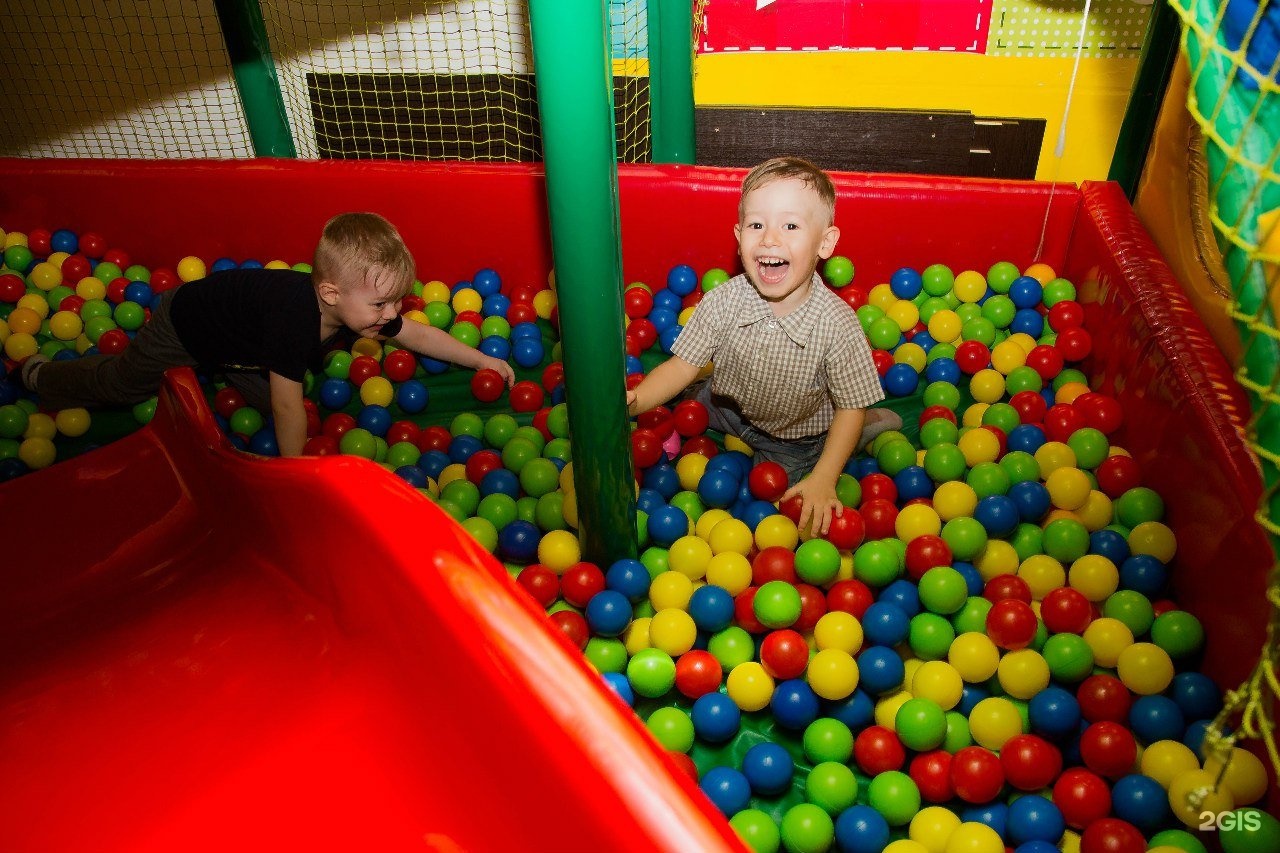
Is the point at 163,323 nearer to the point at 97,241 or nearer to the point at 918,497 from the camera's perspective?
the point at 97,241

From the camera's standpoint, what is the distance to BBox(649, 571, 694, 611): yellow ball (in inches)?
55.9

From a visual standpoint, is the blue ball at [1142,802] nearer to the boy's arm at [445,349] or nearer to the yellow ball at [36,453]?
the boy's arm at [445,349]

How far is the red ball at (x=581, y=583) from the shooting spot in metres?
1.42

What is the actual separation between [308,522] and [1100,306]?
4.95 ft

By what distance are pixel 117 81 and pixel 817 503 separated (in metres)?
3.12

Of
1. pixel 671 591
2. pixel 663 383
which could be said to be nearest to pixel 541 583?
pixel 671 591

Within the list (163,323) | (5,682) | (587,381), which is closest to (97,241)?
(163,323)

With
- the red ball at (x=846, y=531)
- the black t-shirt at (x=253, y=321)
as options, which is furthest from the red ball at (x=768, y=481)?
the black t-shirt at (x=253, y=321)

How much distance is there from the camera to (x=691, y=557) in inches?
58.2

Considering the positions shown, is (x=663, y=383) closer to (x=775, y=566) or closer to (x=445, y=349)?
(x=775, y=566)

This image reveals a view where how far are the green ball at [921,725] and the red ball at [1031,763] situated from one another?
0.08 metres

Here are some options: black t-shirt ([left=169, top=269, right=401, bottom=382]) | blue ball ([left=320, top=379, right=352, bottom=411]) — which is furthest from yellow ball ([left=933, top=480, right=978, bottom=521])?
blue ball ([left=320, top=379, right=352, bottom=411])

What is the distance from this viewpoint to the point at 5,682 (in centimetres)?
110

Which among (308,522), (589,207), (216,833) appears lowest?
(216,833)
